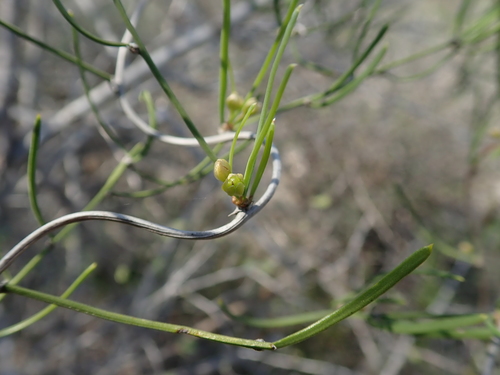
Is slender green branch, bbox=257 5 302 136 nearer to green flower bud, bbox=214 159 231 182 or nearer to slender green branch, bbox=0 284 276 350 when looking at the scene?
green flower bud, bbox=214 159 231 182

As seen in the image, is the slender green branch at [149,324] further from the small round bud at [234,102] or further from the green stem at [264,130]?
the small round bud at [234,102]

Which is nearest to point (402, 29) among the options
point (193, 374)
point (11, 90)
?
point (11, 90)

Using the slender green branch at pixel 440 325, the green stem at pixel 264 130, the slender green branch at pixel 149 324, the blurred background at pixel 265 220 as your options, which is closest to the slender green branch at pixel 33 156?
the slender green branch at pixel 149 324

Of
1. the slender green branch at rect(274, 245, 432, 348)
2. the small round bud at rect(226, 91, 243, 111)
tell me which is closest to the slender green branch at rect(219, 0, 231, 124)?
the small round bud at rect(226, 91, 243, 111)

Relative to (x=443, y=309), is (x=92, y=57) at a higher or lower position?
higher

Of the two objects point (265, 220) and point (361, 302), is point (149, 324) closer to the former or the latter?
point (361, 302)

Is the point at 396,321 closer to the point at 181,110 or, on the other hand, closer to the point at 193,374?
the point at 181,110

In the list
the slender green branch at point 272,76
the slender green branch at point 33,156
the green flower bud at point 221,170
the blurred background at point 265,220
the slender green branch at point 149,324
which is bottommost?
the slender green branch at point 149,324
